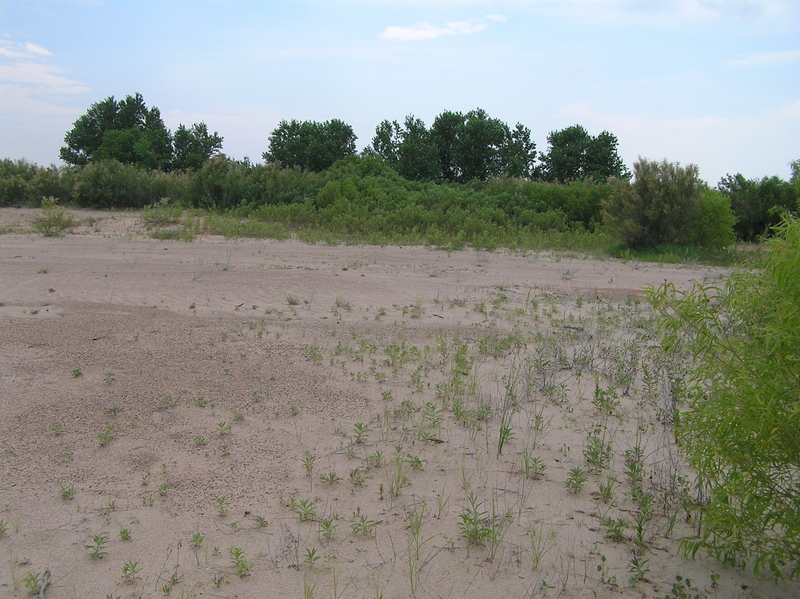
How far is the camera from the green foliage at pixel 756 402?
2566 millimetres

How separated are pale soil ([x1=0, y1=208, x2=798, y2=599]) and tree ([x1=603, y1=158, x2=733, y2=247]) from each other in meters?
7.72

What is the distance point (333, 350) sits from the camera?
21.8 ft

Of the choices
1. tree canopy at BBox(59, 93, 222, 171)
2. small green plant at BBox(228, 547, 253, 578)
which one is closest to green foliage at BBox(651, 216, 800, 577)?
small green plant at BBox(228, 547, 253, 578)

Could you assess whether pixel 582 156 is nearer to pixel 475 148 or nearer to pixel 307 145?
pixel 475 148

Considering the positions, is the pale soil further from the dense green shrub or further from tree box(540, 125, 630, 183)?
tree box(540, 125, 630, 183)

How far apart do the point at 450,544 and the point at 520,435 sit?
1.55 metres

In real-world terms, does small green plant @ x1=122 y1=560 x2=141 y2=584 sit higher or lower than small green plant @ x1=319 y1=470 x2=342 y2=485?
lower

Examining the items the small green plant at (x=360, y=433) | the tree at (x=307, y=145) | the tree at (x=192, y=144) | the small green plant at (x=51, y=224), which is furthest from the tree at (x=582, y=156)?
the small green plant at (x=360, y=433)

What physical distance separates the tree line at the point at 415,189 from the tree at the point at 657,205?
0.08ft

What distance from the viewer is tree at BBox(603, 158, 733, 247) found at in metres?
16.1

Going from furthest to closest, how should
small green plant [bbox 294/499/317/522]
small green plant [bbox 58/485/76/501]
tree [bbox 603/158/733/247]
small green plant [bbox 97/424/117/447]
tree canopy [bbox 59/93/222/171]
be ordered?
1. tree canopy [bbox 59/93/222/171]
2. tree [bbox 603/158/733/247]
3. small green plant [bbox 97/424/117/447]
4. small green plant [bbox 58/485/76/501]
5. small green plant [bbox 294/499/317/522]

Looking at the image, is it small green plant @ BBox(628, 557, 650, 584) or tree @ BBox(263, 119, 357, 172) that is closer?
small green plant @ BBox(628, 557, 650, 584)

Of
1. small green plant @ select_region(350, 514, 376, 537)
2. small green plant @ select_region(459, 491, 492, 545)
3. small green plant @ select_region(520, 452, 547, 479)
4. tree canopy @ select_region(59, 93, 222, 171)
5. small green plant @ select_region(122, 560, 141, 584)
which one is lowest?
small green plant @ select_region(122, 560, 141, 584)

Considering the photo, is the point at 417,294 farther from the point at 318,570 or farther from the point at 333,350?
the point at 318,570
